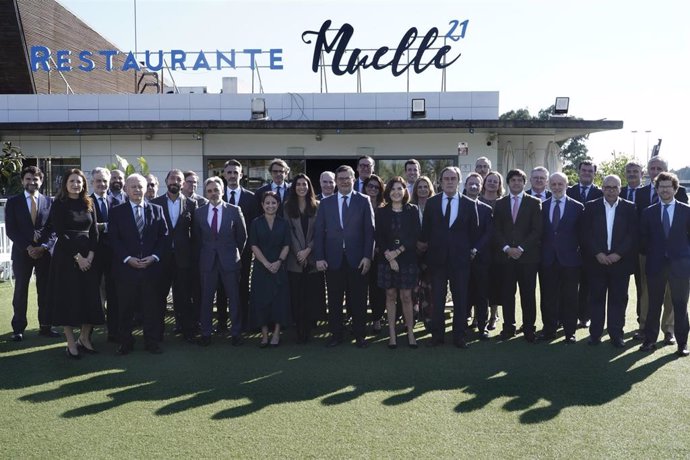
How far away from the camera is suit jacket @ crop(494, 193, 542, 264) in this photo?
694cm

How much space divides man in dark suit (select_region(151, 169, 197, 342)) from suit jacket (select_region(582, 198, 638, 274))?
14.8 ft

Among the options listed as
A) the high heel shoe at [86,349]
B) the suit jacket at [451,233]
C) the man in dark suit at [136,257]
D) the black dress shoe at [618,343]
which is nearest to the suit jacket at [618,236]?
the black dress shoe at [618,343]

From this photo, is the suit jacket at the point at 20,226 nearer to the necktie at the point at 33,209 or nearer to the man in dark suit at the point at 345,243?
the necktie at the point at 33,209

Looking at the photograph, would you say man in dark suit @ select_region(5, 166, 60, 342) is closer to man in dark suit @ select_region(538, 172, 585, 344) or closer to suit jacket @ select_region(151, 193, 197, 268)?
suit jacket @ select_region(151, 193, 197, 268)

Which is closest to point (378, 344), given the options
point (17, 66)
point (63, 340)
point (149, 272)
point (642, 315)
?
point (149, 272)

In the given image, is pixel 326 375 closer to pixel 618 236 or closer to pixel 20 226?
pixel 618 236

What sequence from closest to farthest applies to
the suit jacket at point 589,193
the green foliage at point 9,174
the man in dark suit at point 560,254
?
the man in dark suit at point 560,254
the suit jacket at point 589,193
the green foliage at point 9,174

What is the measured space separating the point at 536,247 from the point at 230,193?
148 inches

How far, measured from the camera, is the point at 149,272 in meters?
6.59

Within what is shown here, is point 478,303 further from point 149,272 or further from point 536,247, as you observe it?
point 149,272

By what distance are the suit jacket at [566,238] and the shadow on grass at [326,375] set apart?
951 millimetres

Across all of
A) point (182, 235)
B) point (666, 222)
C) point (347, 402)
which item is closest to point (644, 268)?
point (666, 222)

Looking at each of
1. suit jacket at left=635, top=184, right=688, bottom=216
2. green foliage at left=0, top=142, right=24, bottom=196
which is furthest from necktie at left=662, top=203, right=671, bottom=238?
green foliage at left=0, top=142, right=24, bottom=196

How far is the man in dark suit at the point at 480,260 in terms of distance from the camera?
6.98 meters
